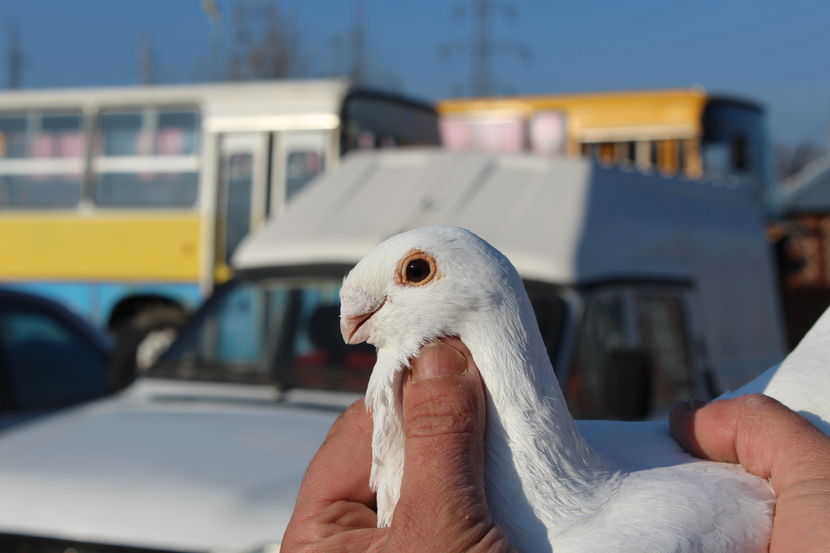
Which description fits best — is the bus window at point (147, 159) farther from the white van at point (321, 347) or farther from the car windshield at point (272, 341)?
the car windshield at point (272, 341)

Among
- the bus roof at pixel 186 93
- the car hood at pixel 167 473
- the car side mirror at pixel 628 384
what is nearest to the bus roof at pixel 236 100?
the bus roof at pixel 186 93

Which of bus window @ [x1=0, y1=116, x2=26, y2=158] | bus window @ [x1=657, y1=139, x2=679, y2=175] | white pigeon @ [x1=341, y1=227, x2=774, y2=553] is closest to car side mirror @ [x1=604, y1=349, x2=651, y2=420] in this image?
white pigeon @ [x1=341, y1=227, x2=774, y2=553]

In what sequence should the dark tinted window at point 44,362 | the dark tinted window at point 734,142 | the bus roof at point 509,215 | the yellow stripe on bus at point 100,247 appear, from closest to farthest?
1. the bus roof at point 509,215
2. the dark tinted window at point 44,362
3. the yellow stripe on bus at point 100,247
4. the dark tinted window at point 734,142

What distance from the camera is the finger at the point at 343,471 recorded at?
103 centimetres

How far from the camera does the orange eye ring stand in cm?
97

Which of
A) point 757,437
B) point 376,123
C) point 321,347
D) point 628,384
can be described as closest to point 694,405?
point 757,437

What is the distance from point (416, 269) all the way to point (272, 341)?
3445 mm

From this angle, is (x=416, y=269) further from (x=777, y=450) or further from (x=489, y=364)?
(x=777, y=450)

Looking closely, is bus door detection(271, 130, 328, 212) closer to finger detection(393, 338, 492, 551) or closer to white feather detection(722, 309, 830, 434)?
white feather detection(722, 309, 830, 434)

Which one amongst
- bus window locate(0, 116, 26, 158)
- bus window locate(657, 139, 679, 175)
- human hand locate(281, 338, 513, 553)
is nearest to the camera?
human hand locate(281, 338, 513, 553)

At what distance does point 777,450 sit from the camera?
102 centimetres

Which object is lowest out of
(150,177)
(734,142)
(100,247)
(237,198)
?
(100,247)

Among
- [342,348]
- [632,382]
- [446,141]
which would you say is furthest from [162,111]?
[632,382]

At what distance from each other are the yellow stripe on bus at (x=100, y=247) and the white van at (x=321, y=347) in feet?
22.1
